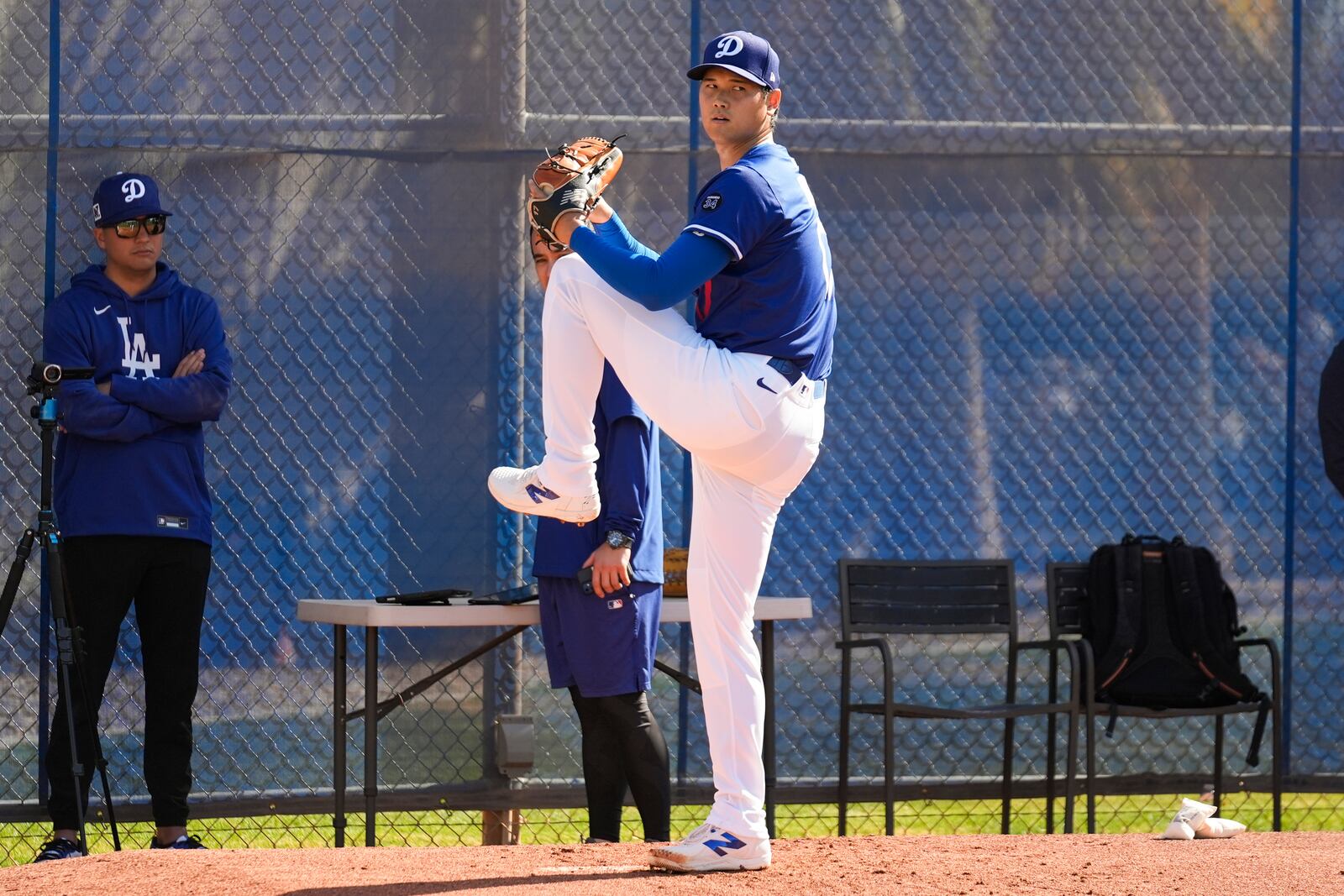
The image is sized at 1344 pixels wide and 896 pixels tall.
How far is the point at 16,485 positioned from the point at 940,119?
356cm

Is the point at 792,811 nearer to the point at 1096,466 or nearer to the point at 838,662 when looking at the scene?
the point at 838,662

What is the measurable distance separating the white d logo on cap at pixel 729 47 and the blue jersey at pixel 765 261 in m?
0.24

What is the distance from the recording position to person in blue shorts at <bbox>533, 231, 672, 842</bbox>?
4688 mm

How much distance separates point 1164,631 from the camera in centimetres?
601

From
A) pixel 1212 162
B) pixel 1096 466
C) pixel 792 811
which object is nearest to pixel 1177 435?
pixel 1096 466

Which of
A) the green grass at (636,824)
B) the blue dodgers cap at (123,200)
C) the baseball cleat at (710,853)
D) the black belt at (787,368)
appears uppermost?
the blue dodgers cap at (123,200)

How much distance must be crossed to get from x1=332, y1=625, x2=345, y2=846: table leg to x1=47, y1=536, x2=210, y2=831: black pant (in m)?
0.46

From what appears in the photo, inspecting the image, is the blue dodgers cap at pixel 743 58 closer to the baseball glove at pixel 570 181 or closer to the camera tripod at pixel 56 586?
the baseball glove at pixel 570 181

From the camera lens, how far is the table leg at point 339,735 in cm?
525

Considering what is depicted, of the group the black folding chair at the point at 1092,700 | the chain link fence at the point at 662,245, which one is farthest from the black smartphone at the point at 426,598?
the black folding chair at the point at 1092,700

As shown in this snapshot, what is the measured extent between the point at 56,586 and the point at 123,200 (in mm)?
1278

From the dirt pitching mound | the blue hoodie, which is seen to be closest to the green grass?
the blue hoodie

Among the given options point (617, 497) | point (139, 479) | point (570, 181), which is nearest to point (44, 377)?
point (139, 479)

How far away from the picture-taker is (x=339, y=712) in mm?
5293
